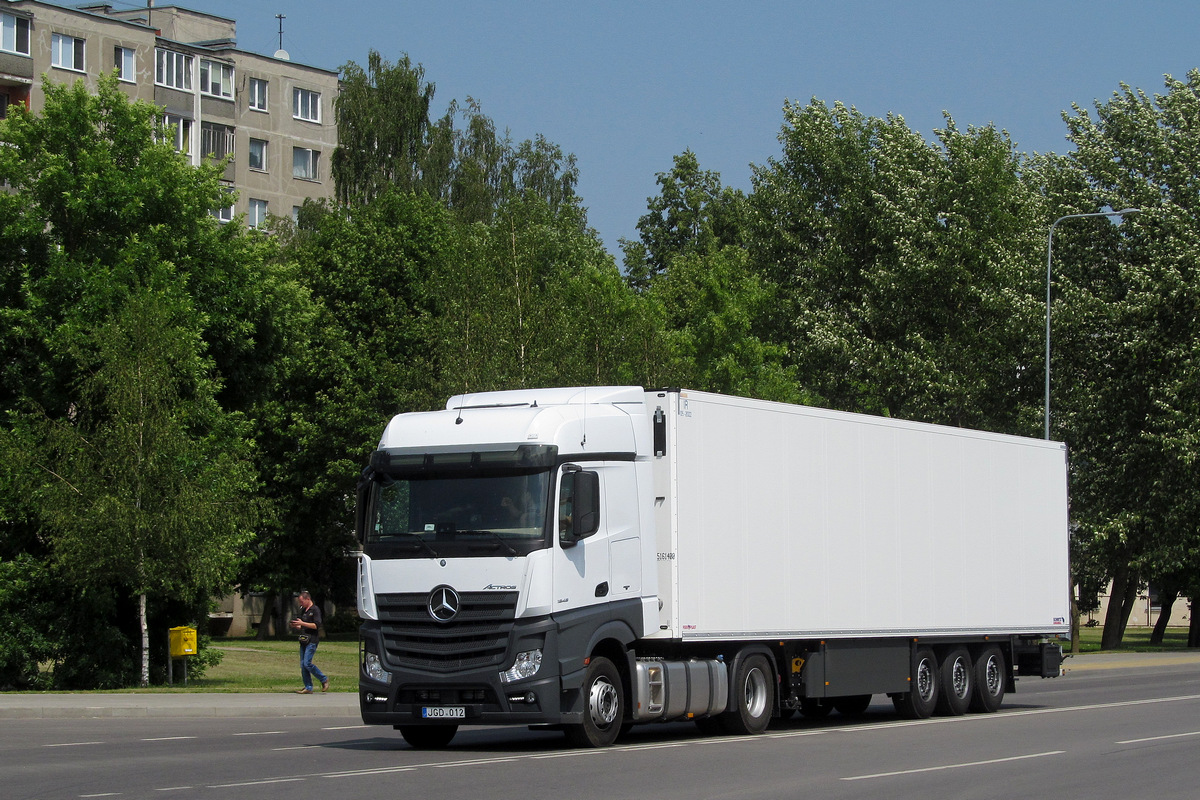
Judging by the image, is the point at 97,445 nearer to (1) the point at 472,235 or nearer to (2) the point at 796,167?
(1) the point at 472,235

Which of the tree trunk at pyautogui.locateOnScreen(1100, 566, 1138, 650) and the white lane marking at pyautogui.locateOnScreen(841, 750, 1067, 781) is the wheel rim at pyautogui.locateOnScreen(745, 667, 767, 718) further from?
the tree trunk at pyautogui.locateOnScreen(1100, 566, 1138, 650)

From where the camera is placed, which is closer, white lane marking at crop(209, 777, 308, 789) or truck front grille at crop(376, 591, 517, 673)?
white lane marking at crop(209, 777, 308, 789)

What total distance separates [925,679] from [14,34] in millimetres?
54683

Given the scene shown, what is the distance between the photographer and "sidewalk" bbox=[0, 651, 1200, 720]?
2194 centimetres

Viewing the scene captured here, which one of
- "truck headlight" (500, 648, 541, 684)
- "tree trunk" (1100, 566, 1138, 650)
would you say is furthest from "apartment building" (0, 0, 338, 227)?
"truck headlight" (500, 648, 541, 684)

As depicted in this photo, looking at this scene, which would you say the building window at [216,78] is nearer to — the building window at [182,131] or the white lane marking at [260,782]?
the building window at [182,131]

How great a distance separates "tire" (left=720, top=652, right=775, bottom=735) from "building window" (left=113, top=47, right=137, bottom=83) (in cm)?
5771

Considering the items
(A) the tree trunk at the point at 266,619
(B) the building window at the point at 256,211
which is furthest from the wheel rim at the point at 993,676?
(B) the building window at the point at 256,211

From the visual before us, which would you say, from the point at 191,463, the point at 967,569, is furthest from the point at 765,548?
the point at 191,463

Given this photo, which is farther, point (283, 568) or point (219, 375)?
point (283, 568)

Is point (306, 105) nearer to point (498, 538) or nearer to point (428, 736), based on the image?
point (428, 736)

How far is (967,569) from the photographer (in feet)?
68.5

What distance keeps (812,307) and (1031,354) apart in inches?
342

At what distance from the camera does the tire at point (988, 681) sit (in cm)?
2148
